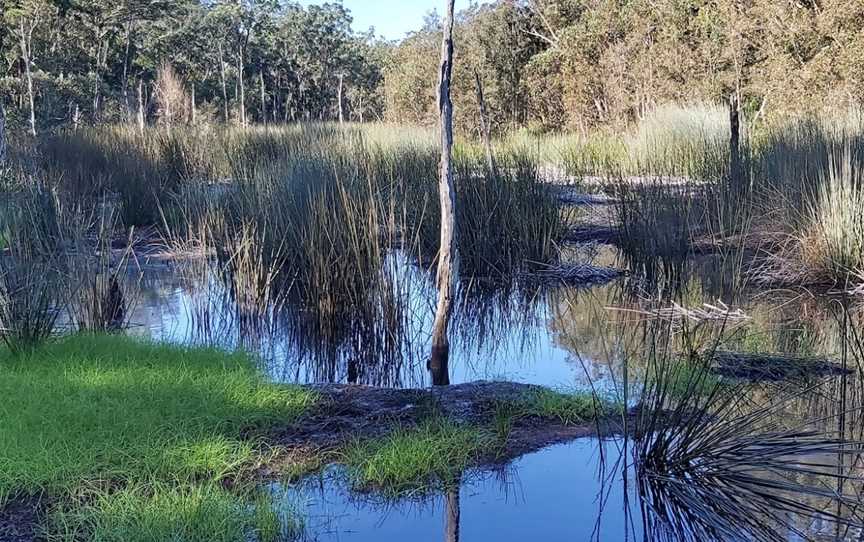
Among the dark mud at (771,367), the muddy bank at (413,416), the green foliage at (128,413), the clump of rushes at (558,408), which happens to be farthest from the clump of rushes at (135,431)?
the dark mud at (771,367)

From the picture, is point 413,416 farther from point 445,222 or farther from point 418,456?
point 445,222

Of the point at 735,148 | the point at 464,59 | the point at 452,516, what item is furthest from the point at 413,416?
the point at 464,59

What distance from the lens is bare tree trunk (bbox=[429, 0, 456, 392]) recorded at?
429 cm

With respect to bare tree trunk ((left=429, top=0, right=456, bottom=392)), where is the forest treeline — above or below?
above

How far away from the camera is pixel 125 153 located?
999cm

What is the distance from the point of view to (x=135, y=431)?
3195 millimetres

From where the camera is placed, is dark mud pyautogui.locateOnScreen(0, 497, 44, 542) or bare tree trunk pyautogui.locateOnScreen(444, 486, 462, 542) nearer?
dark mud pyautogui.locateOnScreen(0, 497, 44, 542)

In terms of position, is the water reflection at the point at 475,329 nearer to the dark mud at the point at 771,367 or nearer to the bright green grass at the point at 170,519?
the dark mud at the point at 771,367

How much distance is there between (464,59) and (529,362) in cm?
1759

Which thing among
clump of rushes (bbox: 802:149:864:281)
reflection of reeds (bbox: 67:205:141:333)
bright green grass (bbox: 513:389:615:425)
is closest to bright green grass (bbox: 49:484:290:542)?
bright green grass (bbox: 513:389:615:425)

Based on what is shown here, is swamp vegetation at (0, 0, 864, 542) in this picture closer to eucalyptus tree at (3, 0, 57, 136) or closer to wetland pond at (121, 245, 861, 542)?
wetland pond at (121, 245, 861, 542)

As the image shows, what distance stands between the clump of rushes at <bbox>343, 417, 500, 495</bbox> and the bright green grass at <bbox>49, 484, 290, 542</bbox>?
423 millimetres

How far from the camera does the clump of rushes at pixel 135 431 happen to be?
265cm

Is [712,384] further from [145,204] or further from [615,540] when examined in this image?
[145,204]
